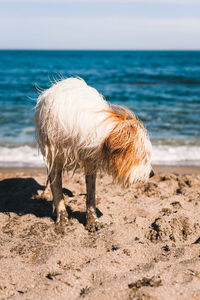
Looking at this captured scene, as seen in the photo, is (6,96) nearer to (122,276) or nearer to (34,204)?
(34,204)

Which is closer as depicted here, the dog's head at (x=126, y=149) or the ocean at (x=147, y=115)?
the dog's head at (x=126, y=149)

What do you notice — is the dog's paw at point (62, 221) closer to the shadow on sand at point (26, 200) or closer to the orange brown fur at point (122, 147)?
the shadow on sand at point (26, 200)

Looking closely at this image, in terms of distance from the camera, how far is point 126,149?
3348 millimetres

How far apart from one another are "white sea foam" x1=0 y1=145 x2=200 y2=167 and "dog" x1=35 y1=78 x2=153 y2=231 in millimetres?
3902

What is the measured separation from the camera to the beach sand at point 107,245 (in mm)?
2783

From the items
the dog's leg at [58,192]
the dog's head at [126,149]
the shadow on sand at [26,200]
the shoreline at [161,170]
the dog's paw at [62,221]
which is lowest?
the shoreline at [161,170]

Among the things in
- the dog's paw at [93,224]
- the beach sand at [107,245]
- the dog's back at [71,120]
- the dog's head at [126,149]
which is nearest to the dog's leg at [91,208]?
the dog's paw at [93,224]

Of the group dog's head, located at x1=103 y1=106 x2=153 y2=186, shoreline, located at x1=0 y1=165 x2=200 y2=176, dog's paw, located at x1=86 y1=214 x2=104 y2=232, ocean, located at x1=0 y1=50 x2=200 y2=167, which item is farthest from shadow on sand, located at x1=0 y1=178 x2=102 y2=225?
ocean, located at x1=0 y1=50 x2=200 y2=167

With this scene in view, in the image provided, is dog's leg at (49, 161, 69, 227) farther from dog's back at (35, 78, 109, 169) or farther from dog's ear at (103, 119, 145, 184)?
dog's ear at (103, 119, 145, 184)

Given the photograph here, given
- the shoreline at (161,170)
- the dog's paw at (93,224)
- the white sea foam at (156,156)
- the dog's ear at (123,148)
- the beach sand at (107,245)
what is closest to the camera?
the beach sand at (107,245)

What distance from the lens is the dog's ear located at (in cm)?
332

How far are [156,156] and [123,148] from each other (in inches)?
191

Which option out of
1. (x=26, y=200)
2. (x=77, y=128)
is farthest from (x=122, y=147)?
(x=26, y=200)

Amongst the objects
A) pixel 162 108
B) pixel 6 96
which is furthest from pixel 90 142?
pixel 6 96
